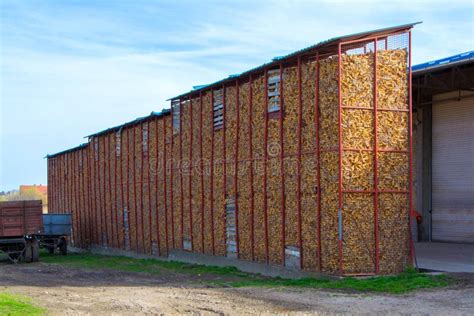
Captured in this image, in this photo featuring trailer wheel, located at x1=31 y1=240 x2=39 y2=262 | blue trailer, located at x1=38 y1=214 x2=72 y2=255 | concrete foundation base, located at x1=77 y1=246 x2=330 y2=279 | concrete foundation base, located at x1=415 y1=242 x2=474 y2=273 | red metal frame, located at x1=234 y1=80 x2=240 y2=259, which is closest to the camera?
concrete foundation base, located at x1=415 y1=242 x2=474 y2=273

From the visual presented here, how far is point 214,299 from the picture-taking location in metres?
12.4

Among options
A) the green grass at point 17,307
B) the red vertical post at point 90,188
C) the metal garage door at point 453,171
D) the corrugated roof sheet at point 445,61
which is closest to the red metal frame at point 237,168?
the corrugated roof sheet at point 445,61

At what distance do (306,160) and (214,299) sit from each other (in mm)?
4441

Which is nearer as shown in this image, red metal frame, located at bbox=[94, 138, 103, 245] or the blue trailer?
the blue trailer

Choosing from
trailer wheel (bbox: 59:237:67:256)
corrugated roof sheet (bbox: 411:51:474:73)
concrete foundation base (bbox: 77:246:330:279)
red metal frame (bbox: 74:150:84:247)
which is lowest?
trailer wheel (bbox: 59:237:67:256)

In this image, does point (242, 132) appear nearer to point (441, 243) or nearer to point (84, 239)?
point (441, 243)

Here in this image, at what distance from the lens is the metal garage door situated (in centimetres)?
2317

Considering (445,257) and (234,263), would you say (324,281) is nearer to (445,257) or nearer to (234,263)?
(234,263)

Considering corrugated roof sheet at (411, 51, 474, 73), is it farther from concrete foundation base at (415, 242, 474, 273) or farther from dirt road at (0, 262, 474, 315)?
dirt road at (0, 262, 474, 315)

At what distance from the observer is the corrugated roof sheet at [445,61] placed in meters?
18.8

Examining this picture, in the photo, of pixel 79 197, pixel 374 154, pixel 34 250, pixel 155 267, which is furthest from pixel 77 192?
pixel 374 154

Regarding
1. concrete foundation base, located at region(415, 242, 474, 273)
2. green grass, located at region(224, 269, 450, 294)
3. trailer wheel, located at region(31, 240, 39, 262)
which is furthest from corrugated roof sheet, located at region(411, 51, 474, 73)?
trailer wheel, located at region(31, 240, 39, 262)

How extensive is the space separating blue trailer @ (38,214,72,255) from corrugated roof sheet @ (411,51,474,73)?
17.1m

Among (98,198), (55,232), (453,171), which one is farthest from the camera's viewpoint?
(98,198)
